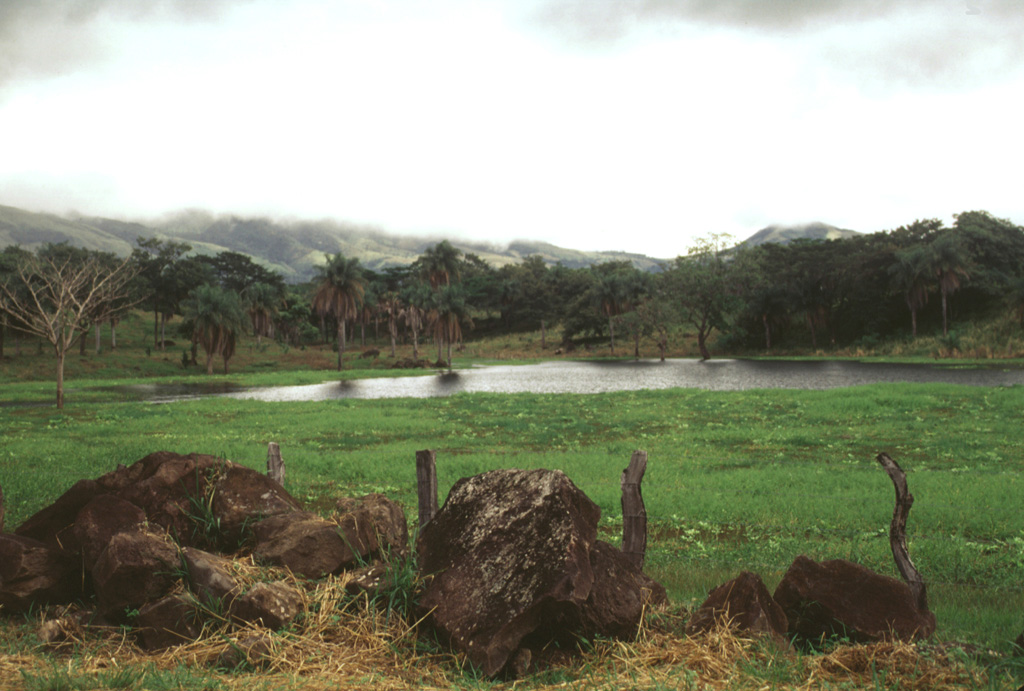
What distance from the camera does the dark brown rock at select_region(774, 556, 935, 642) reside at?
18.5ft

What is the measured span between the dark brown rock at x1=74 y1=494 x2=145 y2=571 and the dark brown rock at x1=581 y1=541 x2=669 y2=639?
4640 millimetres

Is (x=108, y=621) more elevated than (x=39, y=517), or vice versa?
(x=39, y=517)

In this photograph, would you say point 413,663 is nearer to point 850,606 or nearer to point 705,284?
point 850,606

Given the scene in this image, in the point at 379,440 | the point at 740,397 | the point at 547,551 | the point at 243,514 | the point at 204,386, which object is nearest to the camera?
A: the point at 547,551

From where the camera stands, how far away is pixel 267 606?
559 centimetres

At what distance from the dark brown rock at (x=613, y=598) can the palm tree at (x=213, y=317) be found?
3108 inches

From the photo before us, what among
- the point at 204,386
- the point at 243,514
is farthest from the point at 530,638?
the point at 204,386

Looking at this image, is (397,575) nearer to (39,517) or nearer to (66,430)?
(39,517)

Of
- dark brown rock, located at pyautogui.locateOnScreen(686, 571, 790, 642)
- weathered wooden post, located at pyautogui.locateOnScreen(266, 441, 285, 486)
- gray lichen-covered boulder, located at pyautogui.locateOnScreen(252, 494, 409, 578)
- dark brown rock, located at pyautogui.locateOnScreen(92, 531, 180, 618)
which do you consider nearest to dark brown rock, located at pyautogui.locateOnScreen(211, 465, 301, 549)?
gray lichen-covered boulder, located at pyautogui.locateOnScreen(252, 494, 409, 578)

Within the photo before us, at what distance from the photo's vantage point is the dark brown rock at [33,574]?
6266mm

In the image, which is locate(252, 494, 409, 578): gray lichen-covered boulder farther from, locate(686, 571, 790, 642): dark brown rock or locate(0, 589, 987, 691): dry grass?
locate(686, 571, 790, 642): dark brown rock

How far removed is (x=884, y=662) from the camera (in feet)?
16.3

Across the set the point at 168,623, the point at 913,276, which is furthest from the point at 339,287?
the point at 168,623

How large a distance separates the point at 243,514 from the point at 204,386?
190 ft
